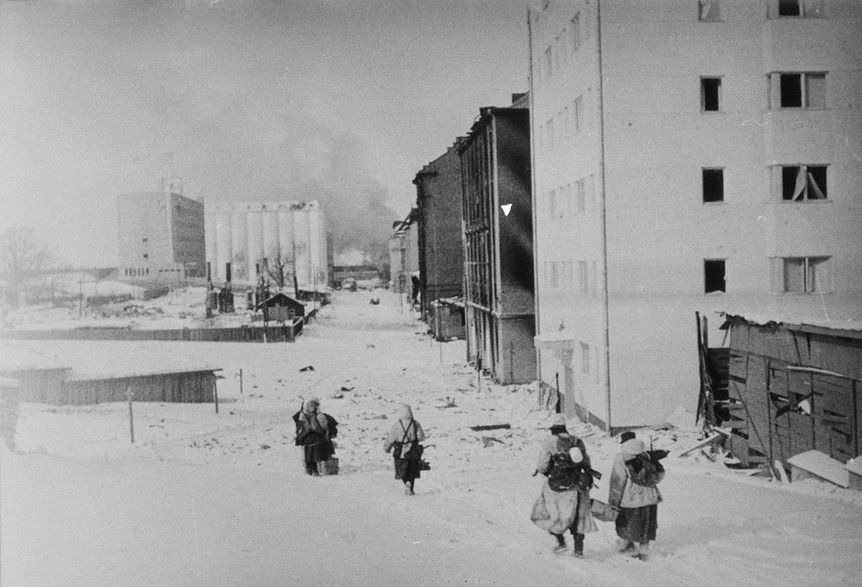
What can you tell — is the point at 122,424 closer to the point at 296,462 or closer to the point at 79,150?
the point at 296,462

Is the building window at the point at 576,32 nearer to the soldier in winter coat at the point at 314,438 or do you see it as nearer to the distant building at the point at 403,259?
the distant building at the point at 403,259

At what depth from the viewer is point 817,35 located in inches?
424

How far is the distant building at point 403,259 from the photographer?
46.4ft

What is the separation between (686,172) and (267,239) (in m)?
6.86

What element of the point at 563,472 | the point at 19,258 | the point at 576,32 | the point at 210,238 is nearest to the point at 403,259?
the point at 210,238

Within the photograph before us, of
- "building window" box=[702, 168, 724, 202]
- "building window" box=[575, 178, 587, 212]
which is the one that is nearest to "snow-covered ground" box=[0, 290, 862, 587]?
"building window" box=[575, 178, 587, 212]

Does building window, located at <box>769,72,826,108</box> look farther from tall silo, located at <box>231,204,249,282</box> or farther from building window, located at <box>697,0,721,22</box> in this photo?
tall silo, located at <box>231,204,249,282</box>

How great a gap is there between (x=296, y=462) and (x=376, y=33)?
19.1ft

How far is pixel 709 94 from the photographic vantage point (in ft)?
38.8

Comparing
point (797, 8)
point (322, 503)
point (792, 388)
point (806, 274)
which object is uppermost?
point (797, 8)

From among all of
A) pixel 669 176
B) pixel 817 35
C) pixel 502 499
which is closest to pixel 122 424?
pixel 502 499

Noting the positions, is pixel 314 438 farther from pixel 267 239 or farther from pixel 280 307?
pixel 267 239

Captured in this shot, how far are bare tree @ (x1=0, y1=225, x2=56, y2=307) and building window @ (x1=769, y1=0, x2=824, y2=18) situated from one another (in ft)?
35.4

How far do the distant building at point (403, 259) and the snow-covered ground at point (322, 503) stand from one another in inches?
95.9
